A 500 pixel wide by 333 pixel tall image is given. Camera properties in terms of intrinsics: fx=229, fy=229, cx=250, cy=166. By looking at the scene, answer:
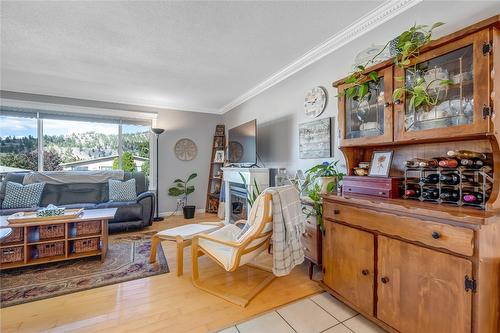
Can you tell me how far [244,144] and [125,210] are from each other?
2.23 meters

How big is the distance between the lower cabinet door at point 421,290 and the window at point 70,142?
186 inches

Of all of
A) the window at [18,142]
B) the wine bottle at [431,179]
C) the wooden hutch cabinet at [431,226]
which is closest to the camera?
the wooden hutch cabinet at [431,226]

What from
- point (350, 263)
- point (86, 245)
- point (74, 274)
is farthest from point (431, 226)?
point (86, 245)

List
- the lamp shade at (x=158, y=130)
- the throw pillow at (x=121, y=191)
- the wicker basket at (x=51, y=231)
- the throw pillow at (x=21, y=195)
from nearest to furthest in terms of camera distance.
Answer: the wicker basket at (x=51, y=231)
the throw pillow at (x=21, y=195)
the throw pillow at (x=121, y=191)
the lamp shade at (x=158, y=130)

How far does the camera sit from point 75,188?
396 centimetres

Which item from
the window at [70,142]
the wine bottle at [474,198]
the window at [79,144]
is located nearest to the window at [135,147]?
the window at [70,142]

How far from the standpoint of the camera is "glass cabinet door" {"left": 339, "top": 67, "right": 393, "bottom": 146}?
1.61 m

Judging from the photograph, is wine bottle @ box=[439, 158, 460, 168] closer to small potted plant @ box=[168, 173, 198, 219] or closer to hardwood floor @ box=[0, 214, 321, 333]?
hardwood floor @ box=[0, 214, 321, 333]

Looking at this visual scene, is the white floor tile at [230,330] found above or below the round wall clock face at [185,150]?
below

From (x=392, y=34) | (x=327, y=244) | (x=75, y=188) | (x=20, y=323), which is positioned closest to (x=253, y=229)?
(x=327, y=244)

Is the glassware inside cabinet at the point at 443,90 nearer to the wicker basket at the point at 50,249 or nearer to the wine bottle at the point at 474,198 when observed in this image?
the wine bottle at the point at 474,198

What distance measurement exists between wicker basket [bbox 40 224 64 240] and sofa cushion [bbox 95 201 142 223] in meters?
1.15

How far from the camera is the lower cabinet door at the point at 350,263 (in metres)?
1.55

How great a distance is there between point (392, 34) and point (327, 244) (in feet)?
6.19
